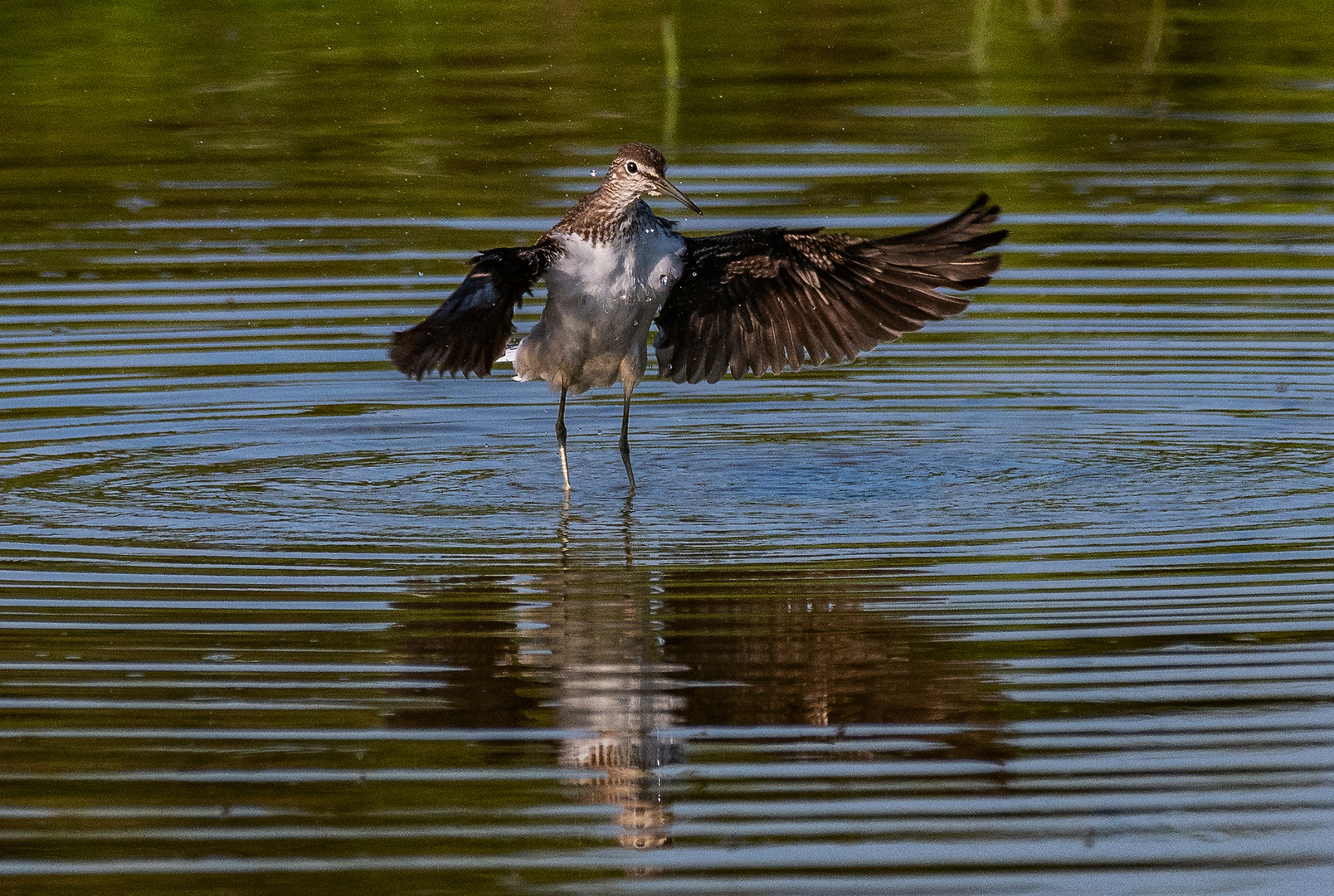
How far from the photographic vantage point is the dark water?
20.1 ft

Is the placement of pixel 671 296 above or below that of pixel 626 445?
above

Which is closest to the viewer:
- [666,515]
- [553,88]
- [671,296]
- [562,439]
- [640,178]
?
[666,515]

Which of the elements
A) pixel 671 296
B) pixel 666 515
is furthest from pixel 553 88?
pixel 666 515

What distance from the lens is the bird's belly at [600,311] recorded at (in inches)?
398

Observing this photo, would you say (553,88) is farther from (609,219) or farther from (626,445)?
(609,219)

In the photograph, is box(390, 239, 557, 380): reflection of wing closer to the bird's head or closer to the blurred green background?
the bird's head

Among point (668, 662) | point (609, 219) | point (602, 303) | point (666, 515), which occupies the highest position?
point (609, 219)

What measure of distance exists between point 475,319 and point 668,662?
2546 millimetres

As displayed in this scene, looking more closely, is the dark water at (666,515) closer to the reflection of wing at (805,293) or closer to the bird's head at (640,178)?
the reflection of wing at (805,293)

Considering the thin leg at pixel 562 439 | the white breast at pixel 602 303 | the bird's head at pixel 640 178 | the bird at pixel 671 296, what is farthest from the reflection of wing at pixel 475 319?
the thin leg at pixel 562 439

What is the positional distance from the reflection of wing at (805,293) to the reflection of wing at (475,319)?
0.78 m

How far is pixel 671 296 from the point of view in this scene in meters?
10.4

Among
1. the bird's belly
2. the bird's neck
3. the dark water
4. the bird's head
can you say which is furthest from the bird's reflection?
the bird's head

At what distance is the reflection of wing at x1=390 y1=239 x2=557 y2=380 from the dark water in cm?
61
